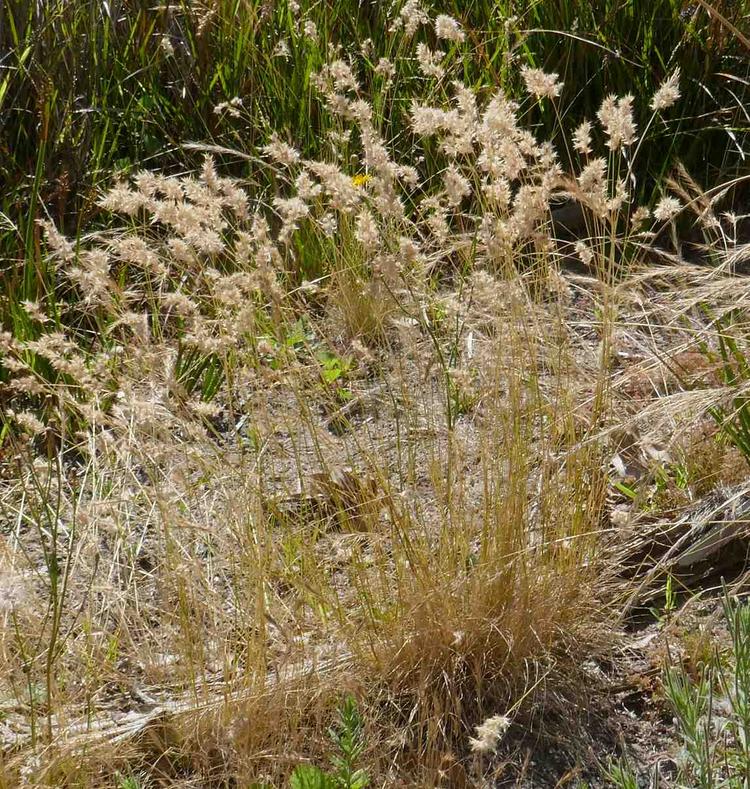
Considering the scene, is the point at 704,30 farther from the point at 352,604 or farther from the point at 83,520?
the point at 83,520

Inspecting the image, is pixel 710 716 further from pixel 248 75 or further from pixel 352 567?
pixel 248 75

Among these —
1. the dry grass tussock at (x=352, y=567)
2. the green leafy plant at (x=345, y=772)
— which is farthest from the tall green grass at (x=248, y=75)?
the green leafy plant at (x=345, y=772)

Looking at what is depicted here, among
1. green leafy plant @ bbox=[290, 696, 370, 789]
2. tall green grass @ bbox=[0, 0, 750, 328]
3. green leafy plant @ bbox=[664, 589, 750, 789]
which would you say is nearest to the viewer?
green leafy plant @ bbox=[664, 589, 750, 789]

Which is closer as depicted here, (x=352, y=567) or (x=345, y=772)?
(x=345, y=772)

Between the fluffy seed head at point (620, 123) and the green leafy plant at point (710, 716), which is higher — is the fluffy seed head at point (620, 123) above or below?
above

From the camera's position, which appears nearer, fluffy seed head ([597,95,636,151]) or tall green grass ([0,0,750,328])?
fluffy seed head ([597,95,636,151])

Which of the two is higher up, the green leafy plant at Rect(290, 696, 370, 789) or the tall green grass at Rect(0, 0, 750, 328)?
the tall green grass at Rect(0, 0, 750, 328)

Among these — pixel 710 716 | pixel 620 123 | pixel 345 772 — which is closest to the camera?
pixel 710 716

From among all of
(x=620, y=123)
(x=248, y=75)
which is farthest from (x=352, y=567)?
(x=248, y=75)

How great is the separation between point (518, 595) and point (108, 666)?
85 centimetres

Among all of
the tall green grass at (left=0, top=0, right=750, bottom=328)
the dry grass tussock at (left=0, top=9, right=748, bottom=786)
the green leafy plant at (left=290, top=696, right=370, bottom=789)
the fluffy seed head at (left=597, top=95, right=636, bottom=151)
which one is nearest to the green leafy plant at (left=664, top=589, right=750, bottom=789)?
the dry grass tussock at (left=0, top=9, right=748, bottom=786)

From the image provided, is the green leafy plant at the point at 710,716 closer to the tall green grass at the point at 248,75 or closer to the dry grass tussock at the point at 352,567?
the dry grass tussock at the point at 352,567

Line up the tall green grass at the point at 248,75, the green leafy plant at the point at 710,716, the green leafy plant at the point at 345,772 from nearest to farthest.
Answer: the green leafy plant at the point at 710,716 < the green leafy plant at the point at 345,772 < the tall green grass at the point at 248,75

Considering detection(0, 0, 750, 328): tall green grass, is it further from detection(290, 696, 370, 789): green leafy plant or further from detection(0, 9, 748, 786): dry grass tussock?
detection(290, 696, 370, 789): green leafy plant
